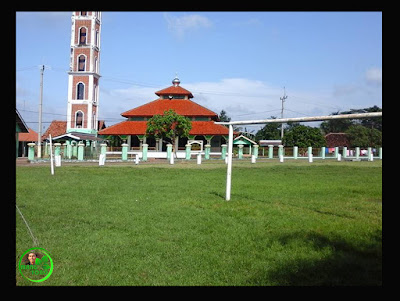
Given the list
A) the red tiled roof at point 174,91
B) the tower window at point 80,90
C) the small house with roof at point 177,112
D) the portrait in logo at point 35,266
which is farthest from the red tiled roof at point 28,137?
the portrait in logo at point 35,266

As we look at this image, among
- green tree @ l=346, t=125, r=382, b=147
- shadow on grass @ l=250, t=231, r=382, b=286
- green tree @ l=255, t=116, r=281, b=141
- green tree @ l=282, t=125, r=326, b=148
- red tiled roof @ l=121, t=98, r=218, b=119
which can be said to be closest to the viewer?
shadow on grass @ l=250, t=231, r=382, b=286

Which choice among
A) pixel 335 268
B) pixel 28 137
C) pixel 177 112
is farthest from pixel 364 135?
pixel 28 137

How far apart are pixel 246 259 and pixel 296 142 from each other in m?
23.1

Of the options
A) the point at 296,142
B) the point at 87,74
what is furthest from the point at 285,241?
the point at 87,74

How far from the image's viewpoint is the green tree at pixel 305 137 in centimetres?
2225

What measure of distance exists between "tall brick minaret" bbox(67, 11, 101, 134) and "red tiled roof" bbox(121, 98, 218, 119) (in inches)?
167

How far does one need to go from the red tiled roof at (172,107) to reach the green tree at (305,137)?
9.79 meters

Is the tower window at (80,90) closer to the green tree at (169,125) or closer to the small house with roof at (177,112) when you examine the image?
the small house with roof at (177,112)

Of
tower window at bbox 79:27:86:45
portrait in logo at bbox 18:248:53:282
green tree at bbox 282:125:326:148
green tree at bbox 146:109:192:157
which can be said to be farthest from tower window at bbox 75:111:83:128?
portrait in logo at bbox 18:248:53:282

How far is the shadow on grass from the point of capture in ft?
11.1

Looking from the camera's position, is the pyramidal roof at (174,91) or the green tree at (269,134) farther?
the green tree at (269,134)

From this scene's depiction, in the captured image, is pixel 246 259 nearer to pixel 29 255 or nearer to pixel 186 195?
pixel 29 255

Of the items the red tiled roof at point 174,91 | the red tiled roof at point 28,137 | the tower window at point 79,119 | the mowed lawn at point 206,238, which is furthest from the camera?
the red tiled roof at point 28,137

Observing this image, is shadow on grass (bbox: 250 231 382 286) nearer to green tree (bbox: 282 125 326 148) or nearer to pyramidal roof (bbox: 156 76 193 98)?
green tree (bbox: 282 125 326 148)
